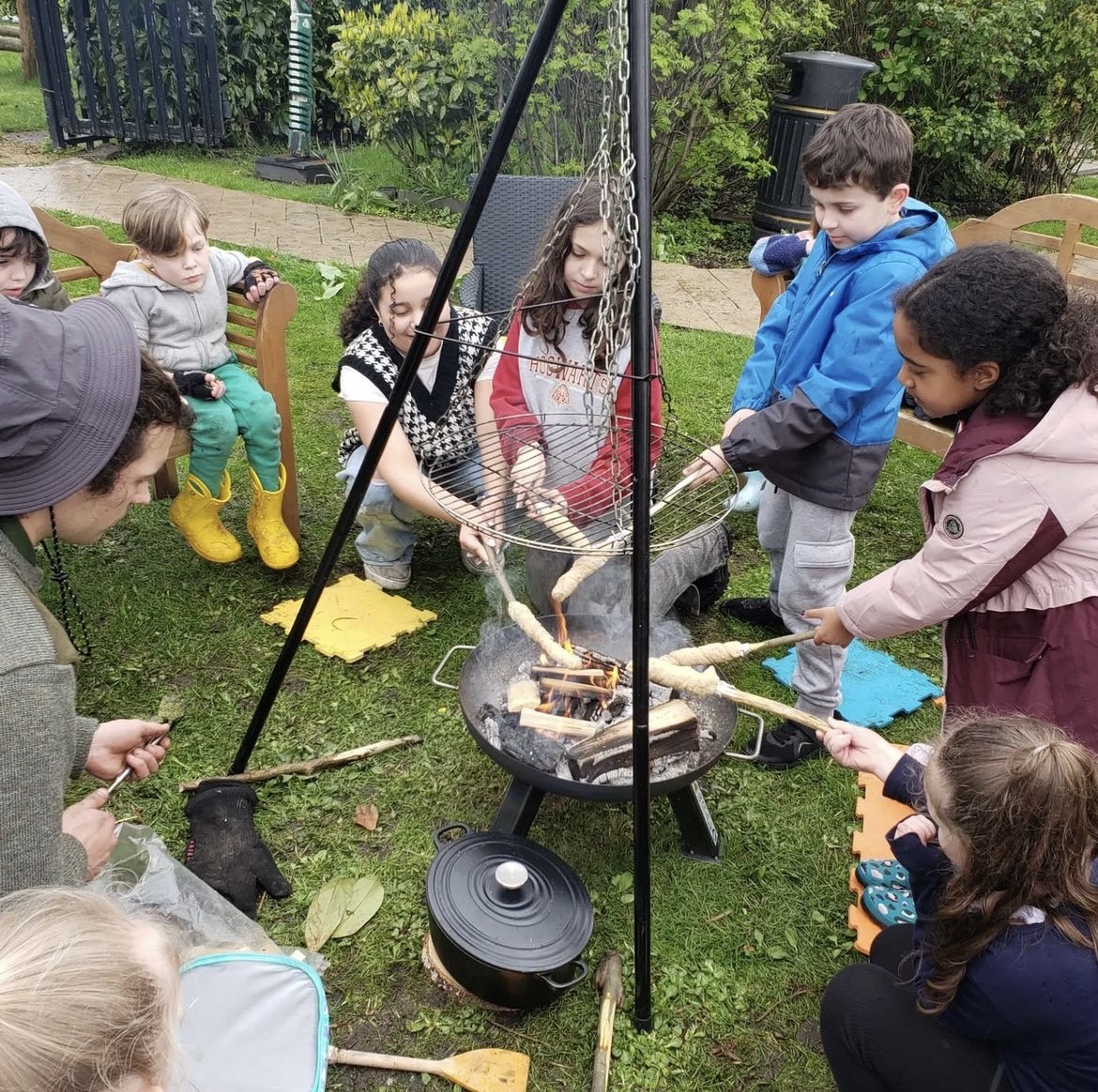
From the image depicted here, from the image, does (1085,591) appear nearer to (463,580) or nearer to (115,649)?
(463,580)

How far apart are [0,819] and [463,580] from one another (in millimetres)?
2421

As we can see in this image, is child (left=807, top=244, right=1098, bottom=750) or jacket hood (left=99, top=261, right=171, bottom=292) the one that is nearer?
child (left=807, top=244, right=1098, bottom=750)

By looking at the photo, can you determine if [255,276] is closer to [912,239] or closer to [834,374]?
[834,374]

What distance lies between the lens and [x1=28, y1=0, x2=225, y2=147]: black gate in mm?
8562

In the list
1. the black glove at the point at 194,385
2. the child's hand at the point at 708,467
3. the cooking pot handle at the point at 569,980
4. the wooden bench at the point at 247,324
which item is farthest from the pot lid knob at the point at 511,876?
the black glove at the point at 194,385

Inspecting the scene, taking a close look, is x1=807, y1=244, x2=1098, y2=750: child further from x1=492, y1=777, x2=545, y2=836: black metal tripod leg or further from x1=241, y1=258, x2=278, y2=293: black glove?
x1=241, y1=258, x2=278, y2=293: black glove

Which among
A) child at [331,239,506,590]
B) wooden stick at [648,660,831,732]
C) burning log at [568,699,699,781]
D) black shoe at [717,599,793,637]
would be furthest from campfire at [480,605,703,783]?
black shoe at [717,599,793,637]

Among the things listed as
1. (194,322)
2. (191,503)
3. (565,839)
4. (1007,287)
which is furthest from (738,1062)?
(194,322)

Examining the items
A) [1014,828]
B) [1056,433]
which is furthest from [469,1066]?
[1056,433]

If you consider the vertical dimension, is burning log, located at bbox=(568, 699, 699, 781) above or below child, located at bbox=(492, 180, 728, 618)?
below

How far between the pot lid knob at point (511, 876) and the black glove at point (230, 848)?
2.26 ft

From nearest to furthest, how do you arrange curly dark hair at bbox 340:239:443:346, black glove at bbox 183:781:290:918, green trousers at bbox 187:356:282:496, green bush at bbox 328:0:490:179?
black glove at bbox 183:781:290:918 → curly dark hair at bbox 340:239:443:346 → green trousers at bbox 187:356:282:496 → green bush at bbox 328:0:490:179

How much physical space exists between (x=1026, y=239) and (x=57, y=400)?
406cm

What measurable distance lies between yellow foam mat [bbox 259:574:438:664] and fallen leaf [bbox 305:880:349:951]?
3.31ft
